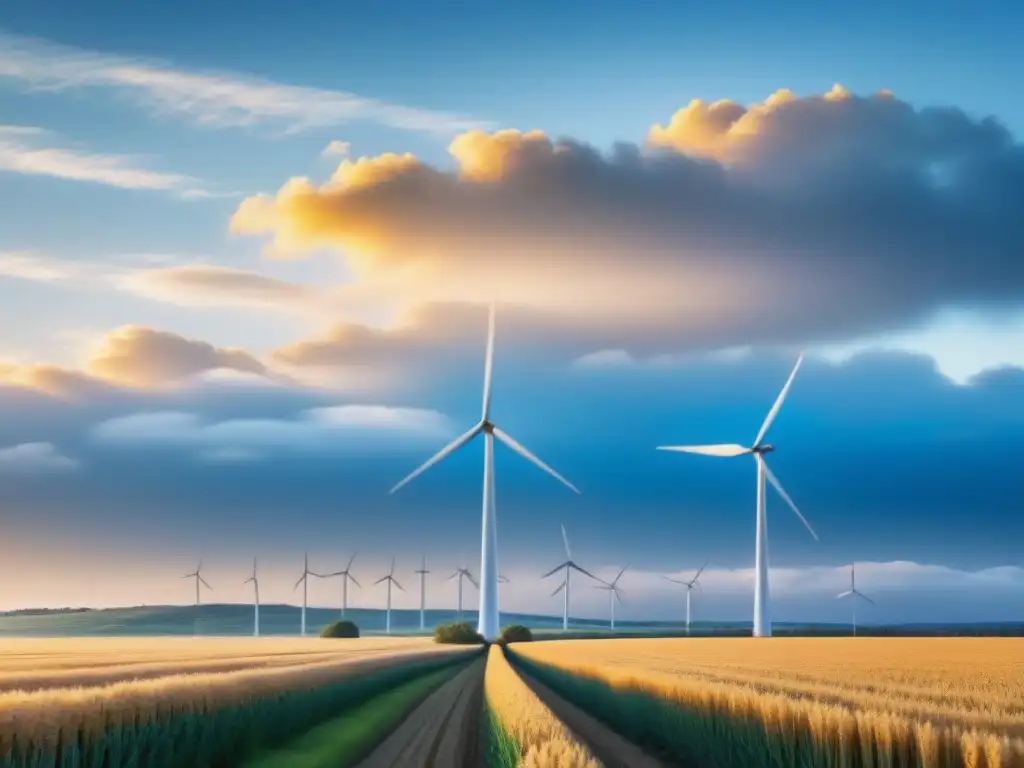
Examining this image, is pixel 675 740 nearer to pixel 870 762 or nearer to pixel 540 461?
pixel 870 762

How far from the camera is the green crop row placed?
73.6 ft

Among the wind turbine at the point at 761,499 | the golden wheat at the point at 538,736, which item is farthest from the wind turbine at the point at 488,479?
the golden wheat at the point at 538,736

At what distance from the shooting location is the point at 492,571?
131 metres

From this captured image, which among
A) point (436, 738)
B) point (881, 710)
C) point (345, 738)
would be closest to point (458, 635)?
point (345, 738)

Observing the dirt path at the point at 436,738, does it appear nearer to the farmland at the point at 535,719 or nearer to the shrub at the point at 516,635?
the farmland at the point at 535,719

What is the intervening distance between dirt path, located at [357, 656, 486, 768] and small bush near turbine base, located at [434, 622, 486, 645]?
95943 millimetres

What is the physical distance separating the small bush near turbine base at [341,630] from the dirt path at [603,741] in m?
136

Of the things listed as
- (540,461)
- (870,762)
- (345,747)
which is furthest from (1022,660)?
(540,461)

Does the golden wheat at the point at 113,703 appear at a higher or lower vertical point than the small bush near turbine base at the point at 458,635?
higher

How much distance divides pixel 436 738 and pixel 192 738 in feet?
36.1

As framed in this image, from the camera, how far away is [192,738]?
30594 mm

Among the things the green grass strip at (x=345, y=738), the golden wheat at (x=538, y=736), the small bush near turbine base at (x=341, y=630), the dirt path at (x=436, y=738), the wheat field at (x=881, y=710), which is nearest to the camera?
the wheat field at (x=881, y=710)

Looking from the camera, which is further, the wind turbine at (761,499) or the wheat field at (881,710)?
the wind turbine at (761,499)

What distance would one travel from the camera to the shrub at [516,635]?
180913mm
